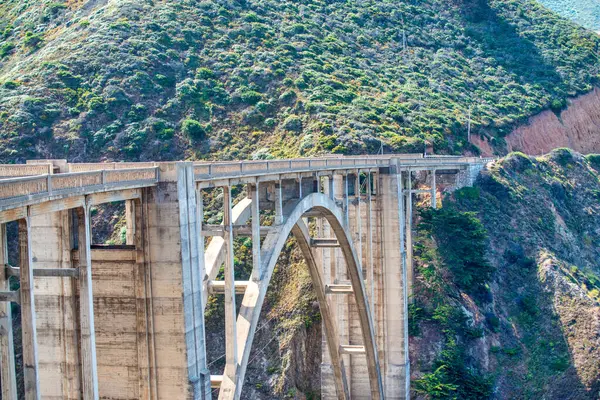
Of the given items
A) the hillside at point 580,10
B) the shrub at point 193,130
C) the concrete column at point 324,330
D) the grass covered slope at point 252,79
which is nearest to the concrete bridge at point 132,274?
the concrete column at point 324,330

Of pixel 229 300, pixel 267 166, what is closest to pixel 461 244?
pixel 267 166

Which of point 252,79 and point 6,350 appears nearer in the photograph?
point 6,350

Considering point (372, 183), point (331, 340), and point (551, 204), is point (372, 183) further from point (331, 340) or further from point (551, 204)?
point (551, 204)

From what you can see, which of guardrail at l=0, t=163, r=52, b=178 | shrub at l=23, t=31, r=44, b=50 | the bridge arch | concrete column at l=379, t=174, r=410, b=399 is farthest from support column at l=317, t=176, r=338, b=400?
shrub at l=23, t=31, r=44, b=50

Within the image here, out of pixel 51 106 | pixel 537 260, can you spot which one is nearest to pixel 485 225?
pixel 537 260

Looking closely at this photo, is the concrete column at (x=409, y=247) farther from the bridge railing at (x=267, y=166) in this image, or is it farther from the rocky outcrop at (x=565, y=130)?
the rocky outcrop at (x=565, y=130)

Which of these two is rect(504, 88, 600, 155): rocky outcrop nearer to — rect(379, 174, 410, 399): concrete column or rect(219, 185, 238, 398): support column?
rect(379, 174, 410, 399): concrete column

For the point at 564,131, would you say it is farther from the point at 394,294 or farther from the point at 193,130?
the point at 394,294
